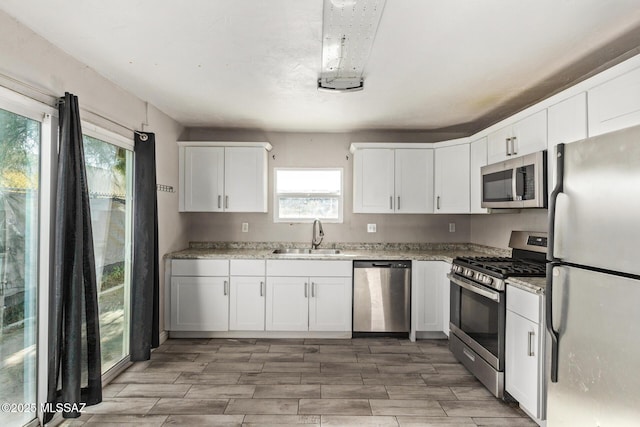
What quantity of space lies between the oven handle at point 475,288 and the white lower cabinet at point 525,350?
0.33 ft

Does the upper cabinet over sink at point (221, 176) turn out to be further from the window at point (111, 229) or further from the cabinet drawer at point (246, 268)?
the window at point (111, 229)

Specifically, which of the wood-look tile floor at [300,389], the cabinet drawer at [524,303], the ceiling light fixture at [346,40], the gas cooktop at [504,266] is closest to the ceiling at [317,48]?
the ceiling light fixture at [346,40]

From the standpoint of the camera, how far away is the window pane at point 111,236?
111 inches

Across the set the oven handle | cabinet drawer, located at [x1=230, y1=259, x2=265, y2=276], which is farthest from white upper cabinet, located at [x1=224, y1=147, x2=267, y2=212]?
the oven handle

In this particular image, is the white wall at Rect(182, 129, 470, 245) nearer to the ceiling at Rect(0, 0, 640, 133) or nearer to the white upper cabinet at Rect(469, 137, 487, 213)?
the white upper cabinet at Rect(469, 137, 487, 213)

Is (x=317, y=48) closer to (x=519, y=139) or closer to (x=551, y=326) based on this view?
(x=519, y=139)

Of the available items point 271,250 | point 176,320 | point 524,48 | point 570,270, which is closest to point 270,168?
point 271,250

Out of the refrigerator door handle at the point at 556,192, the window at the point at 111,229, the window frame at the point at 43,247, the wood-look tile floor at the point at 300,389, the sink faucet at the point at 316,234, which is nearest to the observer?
the refrigerator door handle at the point at 556,192

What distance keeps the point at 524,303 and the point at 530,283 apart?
14cm

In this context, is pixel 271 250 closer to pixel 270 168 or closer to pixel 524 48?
pixel 270 168

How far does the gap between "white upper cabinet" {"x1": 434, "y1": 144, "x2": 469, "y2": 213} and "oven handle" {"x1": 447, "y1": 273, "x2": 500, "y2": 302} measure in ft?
3.05

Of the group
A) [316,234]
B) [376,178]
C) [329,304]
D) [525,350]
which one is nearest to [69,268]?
[329,304]

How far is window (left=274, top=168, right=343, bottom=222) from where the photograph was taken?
4.57 m

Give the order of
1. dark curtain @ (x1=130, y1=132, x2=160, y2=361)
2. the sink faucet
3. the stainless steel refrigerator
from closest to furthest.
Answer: the stainless steel refrigerator < dark curtain @ (x1=130, y1=132, x2=160, y2=361) < the sink faucet
